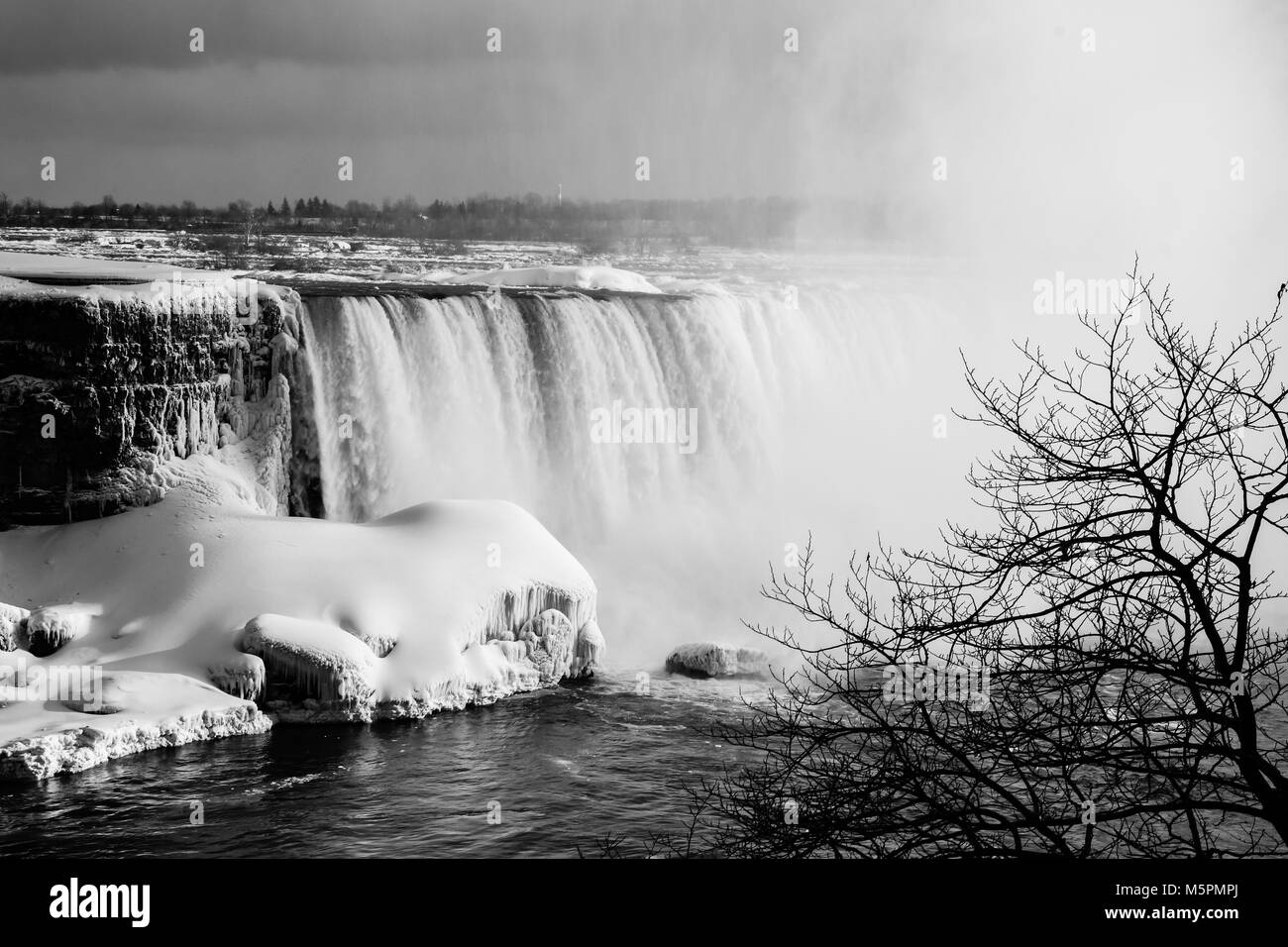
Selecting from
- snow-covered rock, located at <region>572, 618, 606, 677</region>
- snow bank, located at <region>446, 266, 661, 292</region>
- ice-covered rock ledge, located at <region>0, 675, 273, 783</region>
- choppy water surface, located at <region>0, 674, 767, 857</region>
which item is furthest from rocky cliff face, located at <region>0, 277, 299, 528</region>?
snow bank, located at <region>446, 266, 661, 292</region>

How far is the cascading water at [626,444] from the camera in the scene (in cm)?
2031

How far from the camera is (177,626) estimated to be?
49.4 ft

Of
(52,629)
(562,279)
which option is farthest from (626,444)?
(52,629)

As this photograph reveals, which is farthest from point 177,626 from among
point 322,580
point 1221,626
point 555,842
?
point 1221,626

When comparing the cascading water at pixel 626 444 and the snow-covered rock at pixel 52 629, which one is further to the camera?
the cascading water at pixel 626 444

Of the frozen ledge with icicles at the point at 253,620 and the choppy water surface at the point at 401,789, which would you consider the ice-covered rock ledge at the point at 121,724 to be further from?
the choppy water surface at the point at 401,789

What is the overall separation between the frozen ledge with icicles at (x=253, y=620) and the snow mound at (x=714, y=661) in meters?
1.11

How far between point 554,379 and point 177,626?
9479 millimetres

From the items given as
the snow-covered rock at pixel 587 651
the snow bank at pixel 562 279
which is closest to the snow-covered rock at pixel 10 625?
the snow-covered rock at pixel 587 651

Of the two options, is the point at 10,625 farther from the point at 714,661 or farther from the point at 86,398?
the point at 714,661

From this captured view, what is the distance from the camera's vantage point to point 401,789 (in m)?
12.4

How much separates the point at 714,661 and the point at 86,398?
913 cm

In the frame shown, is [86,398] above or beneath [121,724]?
above
